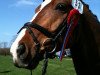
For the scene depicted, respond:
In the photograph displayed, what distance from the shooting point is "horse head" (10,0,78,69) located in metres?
4.86

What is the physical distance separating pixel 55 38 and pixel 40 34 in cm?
24

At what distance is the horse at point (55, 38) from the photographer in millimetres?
4902

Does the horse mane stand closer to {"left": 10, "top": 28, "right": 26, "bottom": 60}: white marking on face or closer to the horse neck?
the horse neck

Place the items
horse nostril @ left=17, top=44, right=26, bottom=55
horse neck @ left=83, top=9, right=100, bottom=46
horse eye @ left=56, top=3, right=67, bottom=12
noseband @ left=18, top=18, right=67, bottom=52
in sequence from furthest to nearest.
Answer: horse neck @ left=83, top=9, right=100, bottom=46, horse eye @ left=56, top=3, right=67, bottom=12, noseband @ left=18, top=18, right=67, bottom=52, horse nostril @ left=17, top=44, right=26, bottom=55

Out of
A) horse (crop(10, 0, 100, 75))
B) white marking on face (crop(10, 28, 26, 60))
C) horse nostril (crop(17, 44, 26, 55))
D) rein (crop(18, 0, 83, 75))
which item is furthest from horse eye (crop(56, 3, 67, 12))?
horse nostril (crop(17, 44, 26, 55))

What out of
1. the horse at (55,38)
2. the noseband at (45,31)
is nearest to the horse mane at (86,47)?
the horse at (55,38)

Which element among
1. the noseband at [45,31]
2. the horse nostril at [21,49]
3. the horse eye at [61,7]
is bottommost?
the horse nostril at [21,49]

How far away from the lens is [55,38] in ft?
16.9

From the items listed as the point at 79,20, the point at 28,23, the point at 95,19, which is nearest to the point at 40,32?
the point at 28,23

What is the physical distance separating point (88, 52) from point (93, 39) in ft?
0.73

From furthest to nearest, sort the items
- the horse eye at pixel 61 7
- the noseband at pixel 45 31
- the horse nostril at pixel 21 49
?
1. the horse eye at pixel 61 7
2. the noseband at pixel 45 31
3. the horse nostril at pixel 21 49

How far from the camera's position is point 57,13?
525 cm

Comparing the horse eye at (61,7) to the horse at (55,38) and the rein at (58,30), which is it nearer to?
the horse at (55,38)

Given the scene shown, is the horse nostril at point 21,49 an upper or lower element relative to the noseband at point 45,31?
lower
